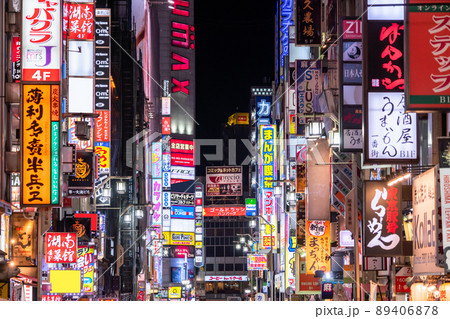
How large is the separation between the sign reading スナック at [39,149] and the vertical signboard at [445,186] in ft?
33.3

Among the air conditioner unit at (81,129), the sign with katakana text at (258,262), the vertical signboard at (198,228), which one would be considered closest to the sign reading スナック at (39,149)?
the air conditioner unit at (81,129)

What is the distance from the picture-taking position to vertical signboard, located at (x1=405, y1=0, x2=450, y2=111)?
1319 cm

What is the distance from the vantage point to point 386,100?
18172mm

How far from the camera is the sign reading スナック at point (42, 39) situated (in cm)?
2003

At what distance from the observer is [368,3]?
1864 cm

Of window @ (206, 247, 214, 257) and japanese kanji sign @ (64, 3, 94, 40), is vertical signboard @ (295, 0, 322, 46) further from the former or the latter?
window @ (206, 247, 214, 257)

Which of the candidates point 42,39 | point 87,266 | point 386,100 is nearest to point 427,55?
point 386,100

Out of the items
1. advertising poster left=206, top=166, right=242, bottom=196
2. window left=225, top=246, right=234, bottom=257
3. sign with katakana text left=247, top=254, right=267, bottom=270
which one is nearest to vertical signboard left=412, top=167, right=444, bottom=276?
sign with katakana text left=247, top=254, right=267, bottom=270

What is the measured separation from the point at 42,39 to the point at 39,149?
2.99 meters

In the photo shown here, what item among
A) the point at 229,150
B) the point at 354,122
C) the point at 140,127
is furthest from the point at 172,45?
the point at 354,122

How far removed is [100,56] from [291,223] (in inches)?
976

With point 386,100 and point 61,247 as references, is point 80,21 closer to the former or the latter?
point 61,247
